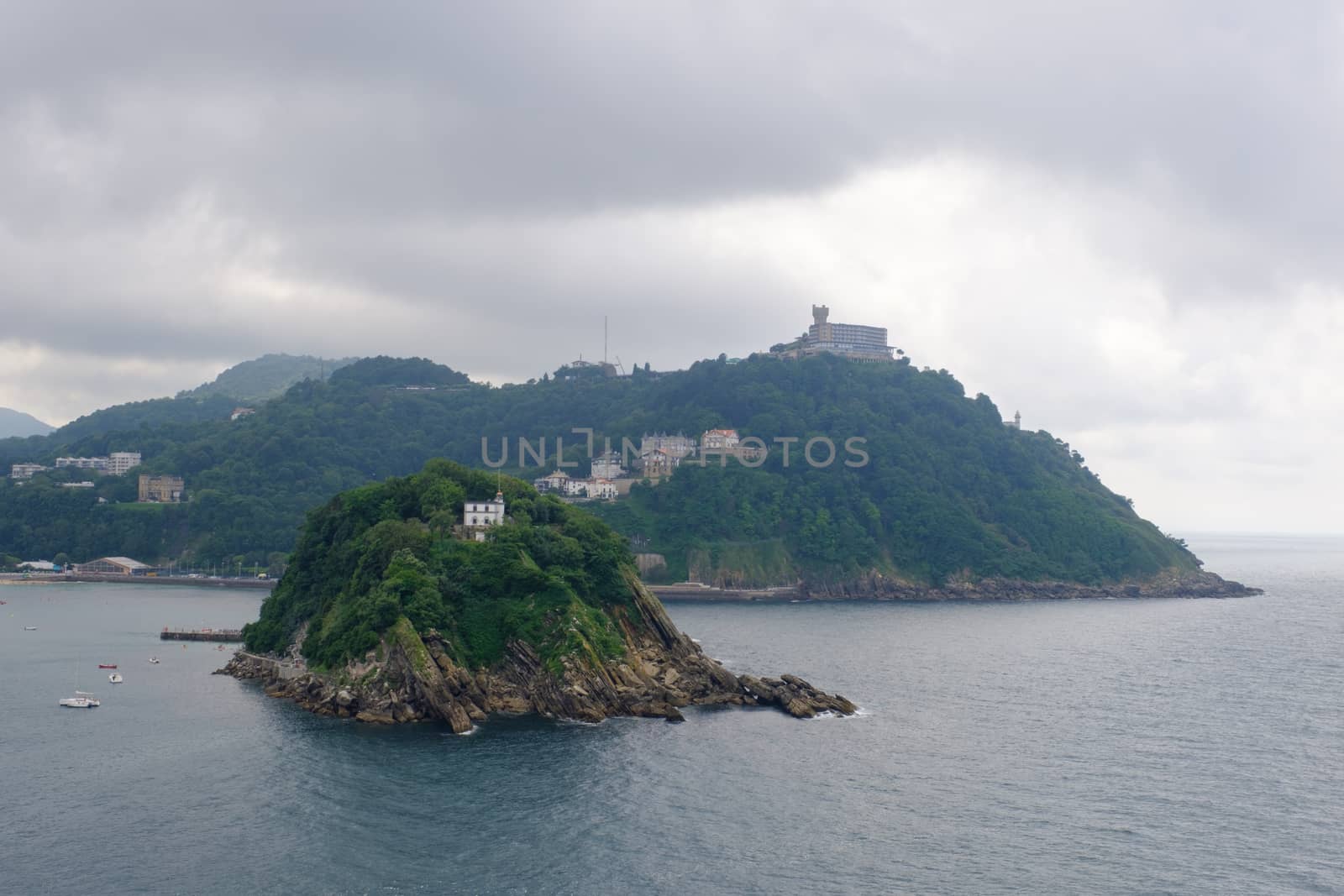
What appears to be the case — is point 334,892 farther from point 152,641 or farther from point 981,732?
point 152,641

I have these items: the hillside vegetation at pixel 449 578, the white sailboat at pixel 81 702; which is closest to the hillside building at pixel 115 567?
the hillside vegetation at pixel 449 578

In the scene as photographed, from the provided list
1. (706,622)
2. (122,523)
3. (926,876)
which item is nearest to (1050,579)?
(706,622)

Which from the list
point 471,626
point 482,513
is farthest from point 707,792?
point 482,513

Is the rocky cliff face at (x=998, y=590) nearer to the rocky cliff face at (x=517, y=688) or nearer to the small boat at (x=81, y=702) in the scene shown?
the rocky cliff face at (x=517, y=688)

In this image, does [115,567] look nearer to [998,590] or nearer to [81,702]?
[81,702]

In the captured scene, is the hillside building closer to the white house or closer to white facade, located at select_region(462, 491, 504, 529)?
the white house

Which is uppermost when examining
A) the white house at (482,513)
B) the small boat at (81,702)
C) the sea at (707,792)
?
the white house at (482,513)
